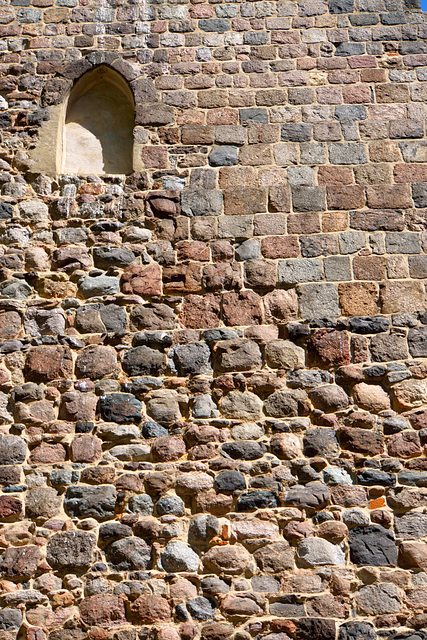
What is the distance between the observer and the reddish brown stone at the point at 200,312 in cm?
456

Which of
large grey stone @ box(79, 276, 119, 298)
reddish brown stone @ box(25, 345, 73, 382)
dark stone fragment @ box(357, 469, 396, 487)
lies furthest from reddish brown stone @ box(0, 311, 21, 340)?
dark stone fragment @ box(357, 469, 396, 487)

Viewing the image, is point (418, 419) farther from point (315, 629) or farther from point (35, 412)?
point (35, 412)

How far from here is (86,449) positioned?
427 centimetres

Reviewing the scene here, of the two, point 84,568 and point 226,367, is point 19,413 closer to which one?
point 84,568

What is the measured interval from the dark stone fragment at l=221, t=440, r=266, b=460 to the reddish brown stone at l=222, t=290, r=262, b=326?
31.3 inches

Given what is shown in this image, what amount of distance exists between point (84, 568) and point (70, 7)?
4153mm

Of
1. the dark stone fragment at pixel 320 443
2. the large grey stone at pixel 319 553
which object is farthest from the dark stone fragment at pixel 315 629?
the dark stone fragment at pixel 320 443

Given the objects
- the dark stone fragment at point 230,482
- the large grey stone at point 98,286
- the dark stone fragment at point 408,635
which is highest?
the large grey stone at point 98,286

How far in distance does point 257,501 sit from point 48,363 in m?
1.60

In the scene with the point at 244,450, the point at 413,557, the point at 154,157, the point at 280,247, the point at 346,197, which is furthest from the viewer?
the point at 154,157

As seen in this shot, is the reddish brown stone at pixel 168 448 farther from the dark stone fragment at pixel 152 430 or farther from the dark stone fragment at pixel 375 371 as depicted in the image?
the dark stone fragment at pixel 375 371

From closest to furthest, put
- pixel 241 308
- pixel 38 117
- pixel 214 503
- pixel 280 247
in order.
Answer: pixel 214 503, pixel 241 308, pixel 280 247, pixel 38 117

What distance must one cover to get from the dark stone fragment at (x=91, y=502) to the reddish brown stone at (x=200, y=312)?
3.86 feet

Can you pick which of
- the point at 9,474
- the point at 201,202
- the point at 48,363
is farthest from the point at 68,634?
the point at 201,202
